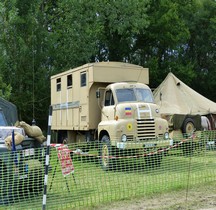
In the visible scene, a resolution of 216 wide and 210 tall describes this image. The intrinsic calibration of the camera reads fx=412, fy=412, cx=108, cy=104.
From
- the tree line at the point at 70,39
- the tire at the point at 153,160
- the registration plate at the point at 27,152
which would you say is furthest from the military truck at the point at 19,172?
the tree line at the point at 70,39

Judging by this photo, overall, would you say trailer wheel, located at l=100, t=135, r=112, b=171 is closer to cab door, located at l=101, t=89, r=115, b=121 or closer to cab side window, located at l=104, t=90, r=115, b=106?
cab door, located at l=101, t=89, r=115, b=121

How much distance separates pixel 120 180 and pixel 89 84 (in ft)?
20.5

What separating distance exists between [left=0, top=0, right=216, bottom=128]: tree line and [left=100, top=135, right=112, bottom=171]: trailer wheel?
994 centimetres

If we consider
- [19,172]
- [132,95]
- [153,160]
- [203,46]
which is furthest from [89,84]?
[203,46]

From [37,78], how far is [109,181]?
54.9ft

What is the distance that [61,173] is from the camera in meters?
8.58

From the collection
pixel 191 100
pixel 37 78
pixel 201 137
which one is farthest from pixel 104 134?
pixel 37 78

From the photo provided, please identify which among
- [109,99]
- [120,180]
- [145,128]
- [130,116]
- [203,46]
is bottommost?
[120,180]

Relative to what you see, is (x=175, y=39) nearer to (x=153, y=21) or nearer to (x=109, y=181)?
(x=153, y=21)

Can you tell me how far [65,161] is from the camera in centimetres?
819

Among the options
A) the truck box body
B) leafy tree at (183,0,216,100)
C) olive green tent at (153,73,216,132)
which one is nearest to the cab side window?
the truck box body

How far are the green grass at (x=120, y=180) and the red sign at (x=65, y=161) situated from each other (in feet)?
0.74

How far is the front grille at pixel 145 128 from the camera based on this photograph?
13.4 m

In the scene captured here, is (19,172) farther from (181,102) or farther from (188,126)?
(181,102)
